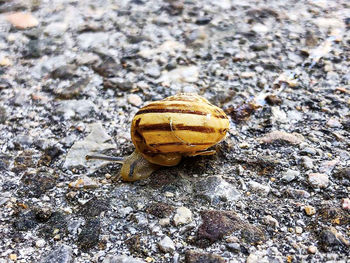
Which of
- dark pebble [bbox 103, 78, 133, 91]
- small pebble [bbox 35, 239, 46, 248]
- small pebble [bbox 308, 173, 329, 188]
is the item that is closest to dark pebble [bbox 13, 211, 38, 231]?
small pebble [bbox 35, 239, 46, 248]

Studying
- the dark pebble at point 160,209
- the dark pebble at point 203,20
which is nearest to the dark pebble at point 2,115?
the dark pebble at point 160,209

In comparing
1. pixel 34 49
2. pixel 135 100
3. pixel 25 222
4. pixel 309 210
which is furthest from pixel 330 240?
pixel 34 49

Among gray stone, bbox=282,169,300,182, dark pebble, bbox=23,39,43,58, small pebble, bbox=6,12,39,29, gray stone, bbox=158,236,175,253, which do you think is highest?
small pebble, bbox=6,12,39,29

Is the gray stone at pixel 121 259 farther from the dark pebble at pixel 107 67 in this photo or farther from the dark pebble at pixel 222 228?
the dark pebble at pixel 107 67

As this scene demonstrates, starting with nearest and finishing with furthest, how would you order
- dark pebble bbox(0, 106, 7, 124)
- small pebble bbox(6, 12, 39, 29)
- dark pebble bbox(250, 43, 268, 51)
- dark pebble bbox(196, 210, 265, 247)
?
dark pebble bbox(196, 210, 265, 247), dark pebble bbox(0, 106, 7, 124), dark pebble bbox(250, 43, 268, 51), small pebble bbox(6, 12, 39, 29)

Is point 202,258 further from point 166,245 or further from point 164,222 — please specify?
point 164,222

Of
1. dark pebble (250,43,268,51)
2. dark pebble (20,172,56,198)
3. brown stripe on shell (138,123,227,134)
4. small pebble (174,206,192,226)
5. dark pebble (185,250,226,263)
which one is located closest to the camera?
Result: dark pebble (185,250,226,263)

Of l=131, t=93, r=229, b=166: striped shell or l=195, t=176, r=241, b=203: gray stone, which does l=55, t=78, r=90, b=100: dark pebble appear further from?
l=195, t=176, r=241, b=203: gray stone

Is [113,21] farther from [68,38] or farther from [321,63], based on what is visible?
[321,63]
